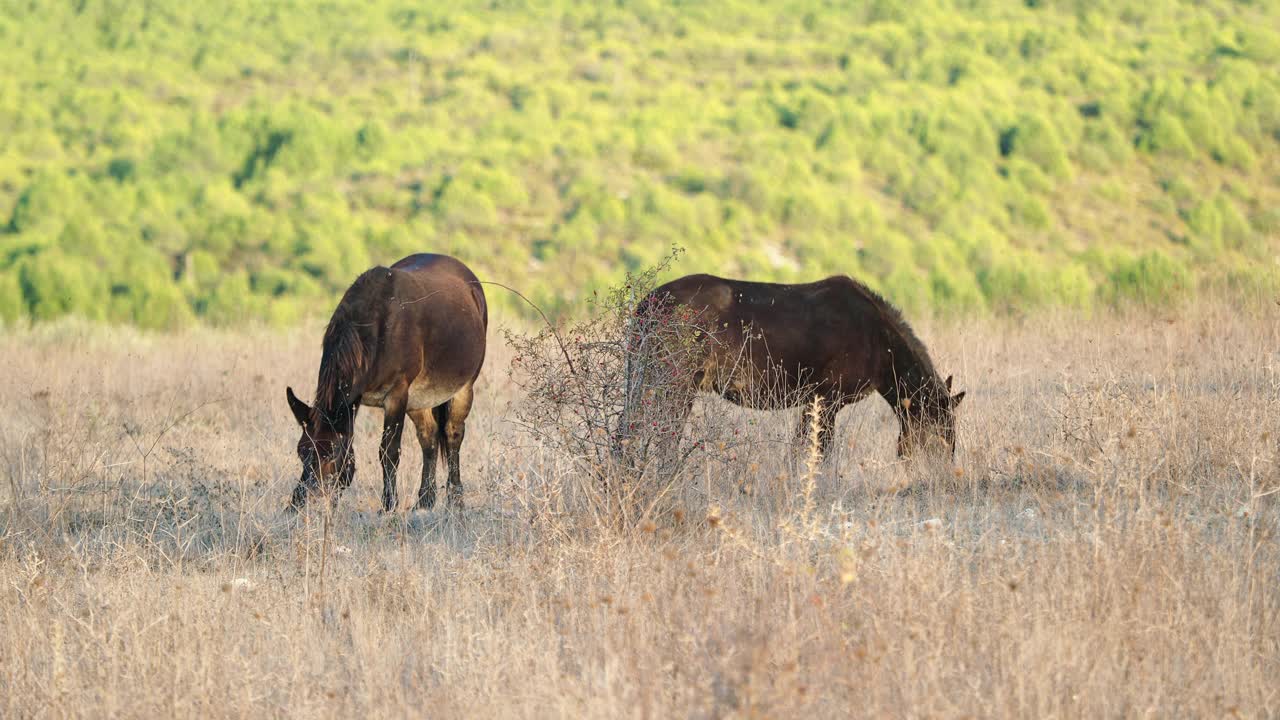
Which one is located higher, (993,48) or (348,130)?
(993,48)

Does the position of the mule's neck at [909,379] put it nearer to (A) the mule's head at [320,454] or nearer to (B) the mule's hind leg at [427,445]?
(B) the mule's hind leg at [427,445]

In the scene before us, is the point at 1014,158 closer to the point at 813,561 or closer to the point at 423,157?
the point at 423,157

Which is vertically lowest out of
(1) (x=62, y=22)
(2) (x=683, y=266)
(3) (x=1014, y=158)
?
(2) (x=683, y=266)

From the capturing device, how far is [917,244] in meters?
30.9

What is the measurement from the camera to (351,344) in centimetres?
724

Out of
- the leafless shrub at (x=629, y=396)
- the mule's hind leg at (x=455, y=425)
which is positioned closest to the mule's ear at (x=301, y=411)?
the leafless shrub at (x=629, y=396)

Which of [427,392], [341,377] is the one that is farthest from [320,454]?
[427,392]

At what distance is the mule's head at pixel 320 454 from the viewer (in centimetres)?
675

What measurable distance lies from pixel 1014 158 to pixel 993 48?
10.1 m

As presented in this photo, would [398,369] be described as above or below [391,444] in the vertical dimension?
above

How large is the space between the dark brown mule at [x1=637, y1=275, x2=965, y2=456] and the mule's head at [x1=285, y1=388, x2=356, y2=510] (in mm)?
2432

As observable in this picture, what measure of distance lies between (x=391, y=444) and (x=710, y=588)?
3622 millimetres

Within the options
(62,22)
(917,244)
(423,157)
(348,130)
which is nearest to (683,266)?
(917,244)

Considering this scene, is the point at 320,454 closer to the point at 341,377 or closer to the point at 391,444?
the point at 341,377
